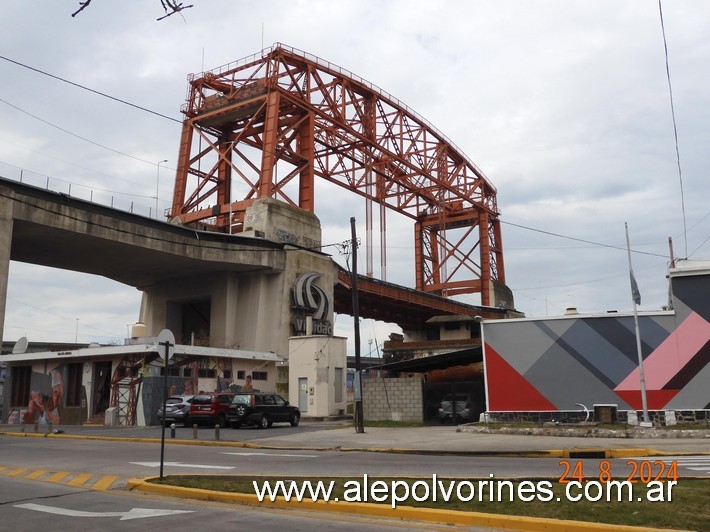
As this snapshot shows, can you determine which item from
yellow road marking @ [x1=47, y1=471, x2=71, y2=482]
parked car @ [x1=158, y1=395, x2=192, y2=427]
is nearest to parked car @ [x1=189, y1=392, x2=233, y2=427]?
parked car @ [x1=158, y1=395, x2=192, y2=427]

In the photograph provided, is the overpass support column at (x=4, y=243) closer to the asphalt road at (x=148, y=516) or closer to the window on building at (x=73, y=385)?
the window on building at (x=73, y=385)

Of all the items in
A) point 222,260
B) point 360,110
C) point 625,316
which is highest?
point 360,110

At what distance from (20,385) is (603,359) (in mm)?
34561

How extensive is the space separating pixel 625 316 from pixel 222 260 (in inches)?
1141

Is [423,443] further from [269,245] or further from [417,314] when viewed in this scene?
[417,314]

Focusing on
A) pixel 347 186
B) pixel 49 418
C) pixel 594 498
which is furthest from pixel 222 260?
pixel 594 498

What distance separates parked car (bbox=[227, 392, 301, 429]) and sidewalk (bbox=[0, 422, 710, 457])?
63cm

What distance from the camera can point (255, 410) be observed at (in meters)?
29.8

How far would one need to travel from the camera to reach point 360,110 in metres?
67.3

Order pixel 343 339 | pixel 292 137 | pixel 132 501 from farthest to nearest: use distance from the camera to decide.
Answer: pixel 292 137, pixel 343 339, pixel 132 501

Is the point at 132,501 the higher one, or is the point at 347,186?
the point at 347,186

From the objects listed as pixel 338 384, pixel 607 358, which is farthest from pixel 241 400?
pixel 607 358

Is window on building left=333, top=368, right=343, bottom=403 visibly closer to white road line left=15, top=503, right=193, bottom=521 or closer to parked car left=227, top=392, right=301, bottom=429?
parked car left=227, top=392, right=301, bottom=429

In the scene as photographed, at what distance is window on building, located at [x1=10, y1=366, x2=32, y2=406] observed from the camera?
4138cm
